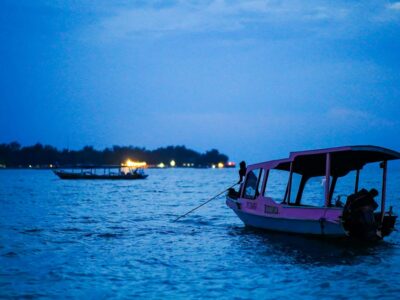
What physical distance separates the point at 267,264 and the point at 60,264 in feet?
17.1

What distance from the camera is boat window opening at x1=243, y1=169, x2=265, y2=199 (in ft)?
61.9

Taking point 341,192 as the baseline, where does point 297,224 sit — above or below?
above

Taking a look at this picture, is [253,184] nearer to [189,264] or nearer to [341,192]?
[189,264]

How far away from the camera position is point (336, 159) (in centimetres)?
1644

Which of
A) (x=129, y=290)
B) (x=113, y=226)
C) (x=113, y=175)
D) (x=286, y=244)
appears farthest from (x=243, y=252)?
(x=113, y=175)

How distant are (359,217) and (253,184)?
5683mm

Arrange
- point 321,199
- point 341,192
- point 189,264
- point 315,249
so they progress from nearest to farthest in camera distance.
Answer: point 189,264 → point 315,249 → point 321,199 → point 341,192

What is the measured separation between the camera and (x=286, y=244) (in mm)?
16422

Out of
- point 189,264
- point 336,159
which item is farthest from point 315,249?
point 189,264

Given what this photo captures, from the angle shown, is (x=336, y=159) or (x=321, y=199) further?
(x=321, y=199)

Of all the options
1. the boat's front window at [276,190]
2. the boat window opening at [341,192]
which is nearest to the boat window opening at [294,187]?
the boat's front window at [276,190]

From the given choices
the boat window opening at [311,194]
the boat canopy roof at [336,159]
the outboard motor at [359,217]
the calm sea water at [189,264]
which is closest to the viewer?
the calm sea water at [189,264]

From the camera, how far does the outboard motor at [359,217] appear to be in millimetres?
14125

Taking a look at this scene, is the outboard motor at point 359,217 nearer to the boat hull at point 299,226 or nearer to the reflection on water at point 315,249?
the boat hull at point 299,226
